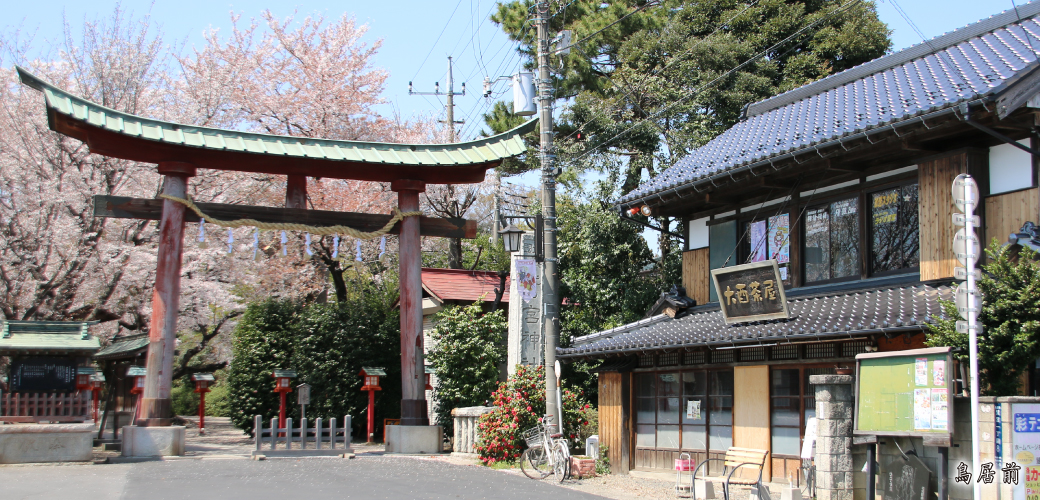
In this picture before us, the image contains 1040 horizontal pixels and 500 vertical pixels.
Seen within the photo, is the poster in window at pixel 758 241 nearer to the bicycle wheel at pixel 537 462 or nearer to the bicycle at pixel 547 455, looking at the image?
the bicycle at pixel 547 455

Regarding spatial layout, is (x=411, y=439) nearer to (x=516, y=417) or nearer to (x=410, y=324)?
(x=410, y=324)

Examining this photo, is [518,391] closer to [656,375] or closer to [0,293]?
[656,375]

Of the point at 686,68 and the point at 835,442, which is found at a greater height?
the point at 686,68

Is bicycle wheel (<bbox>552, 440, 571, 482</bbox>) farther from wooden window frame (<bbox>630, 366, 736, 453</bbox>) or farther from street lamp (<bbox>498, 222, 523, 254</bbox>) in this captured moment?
street lamp (<bbox>498, 222, 523, 254</bbox>)

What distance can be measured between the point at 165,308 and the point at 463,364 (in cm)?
779

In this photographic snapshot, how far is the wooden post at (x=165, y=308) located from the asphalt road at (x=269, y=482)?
161 cm

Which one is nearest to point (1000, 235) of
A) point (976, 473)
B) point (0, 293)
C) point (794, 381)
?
point (794, 381)

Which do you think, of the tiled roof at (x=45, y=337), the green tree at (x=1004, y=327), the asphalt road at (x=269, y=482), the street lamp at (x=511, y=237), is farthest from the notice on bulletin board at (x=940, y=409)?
the tiled roof at (x=45, y=337)

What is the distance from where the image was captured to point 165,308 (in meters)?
17.6

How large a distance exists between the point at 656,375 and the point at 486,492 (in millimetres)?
5002

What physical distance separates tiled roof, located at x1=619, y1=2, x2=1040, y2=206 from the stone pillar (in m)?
4.28

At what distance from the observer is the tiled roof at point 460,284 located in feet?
85.7

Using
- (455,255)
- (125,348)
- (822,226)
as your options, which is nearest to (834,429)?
(822,226)

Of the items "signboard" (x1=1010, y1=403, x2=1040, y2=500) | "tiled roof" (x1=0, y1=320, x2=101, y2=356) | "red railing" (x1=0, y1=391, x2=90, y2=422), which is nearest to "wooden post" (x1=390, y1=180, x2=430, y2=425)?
"tiled roof" (x1=0, y1=320, x2=101, y2=356)
